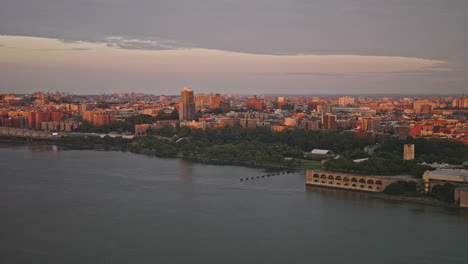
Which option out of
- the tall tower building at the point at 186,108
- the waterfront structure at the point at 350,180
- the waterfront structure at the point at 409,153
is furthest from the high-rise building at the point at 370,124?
the waterfront structure at the point at 350,180

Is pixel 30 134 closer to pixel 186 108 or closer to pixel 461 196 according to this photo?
pixel 186 108

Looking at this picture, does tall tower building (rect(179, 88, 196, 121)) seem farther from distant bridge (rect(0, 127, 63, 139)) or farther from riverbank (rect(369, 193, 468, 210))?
riverbank (rect(369, 193, 468, 210))

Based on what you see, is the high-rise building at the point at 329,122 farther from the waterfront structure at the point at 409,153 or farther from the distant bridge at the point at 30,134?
the waterfront structure at the point at 409,153

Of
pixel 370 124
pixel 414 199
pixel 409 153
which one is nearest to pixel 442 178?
pixel 414 199

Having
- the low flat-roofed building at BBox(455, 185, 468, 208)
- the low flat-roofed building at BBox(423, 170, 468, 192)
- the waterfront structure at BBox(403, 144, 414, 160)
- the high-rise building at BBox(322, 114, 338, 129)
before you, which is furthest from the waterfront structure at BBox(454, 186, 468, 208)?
the high-rise building at BBox(322, 114, 338, 129)

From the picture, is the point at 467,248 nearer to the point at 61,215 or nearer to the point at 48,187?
the point at 61,215

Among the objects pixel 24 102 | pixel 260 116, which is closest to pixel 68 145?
pixel 260 116
